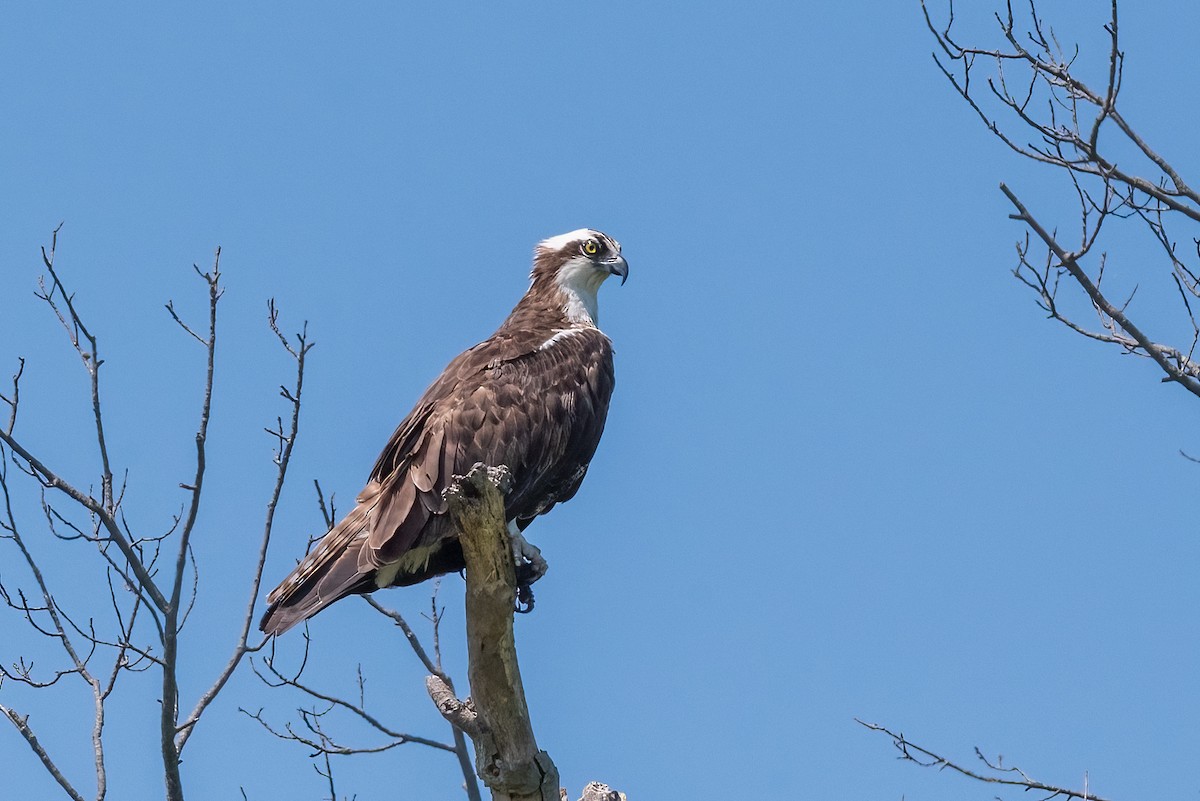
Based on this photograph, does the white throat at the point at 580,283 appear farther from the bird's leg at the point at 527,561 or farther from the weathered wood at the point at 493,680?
the weathered wood at the point at 493,680

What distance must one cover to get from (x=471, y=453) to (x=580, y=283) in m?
1.78

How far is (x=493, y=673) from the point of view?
5.39 metres

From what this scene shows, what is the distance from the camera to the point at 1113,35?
653 cm

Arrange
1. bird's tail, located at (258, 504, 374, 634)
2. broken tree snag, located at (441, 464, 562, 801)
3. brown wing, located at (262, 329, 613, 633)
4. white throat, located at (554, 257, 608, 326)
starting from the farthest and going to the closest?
A: white throat, located at (554, 257, 608, 326) < brown wing, located at (262, 329, 613, 633) < bird's tail, located at (258, 504, 374, 634) < broken tree snag, located at (441, 464, 562, 801)

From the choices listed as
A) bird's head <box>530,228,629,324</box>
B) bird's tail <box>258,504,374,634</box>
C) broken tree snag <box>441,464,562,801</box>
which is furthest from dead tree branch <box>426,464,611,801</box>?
bird's head <box>530,228,629,324</box>

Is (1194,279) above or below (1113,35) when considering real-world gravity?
below

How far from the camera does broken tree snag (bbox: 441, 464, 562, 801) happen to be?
5.38 metres

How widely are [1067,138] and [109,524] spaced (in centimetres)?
456

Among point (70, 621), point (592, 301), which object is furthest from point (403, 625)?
point (592, 301)

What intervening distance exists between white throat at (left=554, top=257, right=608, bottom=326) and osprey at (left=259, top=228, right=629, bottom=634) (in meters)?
0.11

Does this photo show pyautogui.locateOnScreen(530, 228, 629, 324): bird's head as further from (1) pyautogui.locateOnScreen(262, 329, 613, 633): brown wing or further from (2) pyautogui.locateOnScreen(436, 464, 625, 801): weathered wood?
(2) pyautogui.locateOnScreen(436, 464, 625, 801): weathered wood

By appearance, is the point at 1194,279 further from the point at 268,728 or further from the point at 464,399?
the point at 268,728

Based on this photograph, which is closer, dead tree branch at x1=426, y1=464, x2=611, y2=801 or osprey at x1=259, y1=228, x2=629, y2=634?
dead tree branch at x1=426, y1=464, x2=611, y2=801

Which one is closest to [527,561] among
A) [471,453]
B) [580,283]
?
[471,453]
